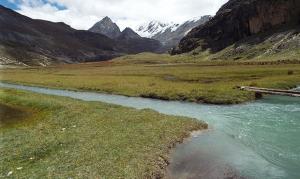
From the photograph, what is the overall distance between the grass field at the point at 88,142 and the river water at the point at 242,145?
7.13ft

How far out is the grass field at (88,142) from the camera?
26469mm

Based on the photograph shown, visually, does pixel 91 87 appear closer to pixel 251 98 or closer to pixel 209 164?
pixel 251 98

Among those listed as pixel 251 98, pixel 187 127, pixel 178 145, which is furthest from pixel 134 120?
pixel 251 98

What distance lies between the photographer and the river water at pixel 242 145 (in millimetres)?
27719

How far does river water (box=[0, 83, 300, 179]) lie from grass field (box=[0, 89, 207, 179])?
2.17 meters

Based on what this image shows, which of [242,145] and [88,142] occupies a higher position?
[88,142]

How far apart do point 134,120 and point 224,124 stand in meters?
12.4

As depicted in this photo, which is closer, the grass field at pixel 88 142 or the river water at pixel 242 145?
the grass field at pixel 88 142

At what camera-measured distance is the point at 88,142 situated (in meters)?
33.1

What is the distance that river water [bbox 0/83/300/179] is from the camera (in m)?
27.7

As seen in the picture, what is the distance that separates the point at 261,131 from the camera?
1620 inches

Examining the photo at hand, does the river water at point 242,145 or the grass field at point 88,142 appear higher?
the grass field at point 88,142

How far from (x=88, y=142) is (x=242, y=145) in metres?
15.8

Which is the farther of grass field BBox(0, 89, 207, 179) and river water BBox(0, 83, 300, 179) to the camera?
river water BBox(0, 83, 300, 179)
